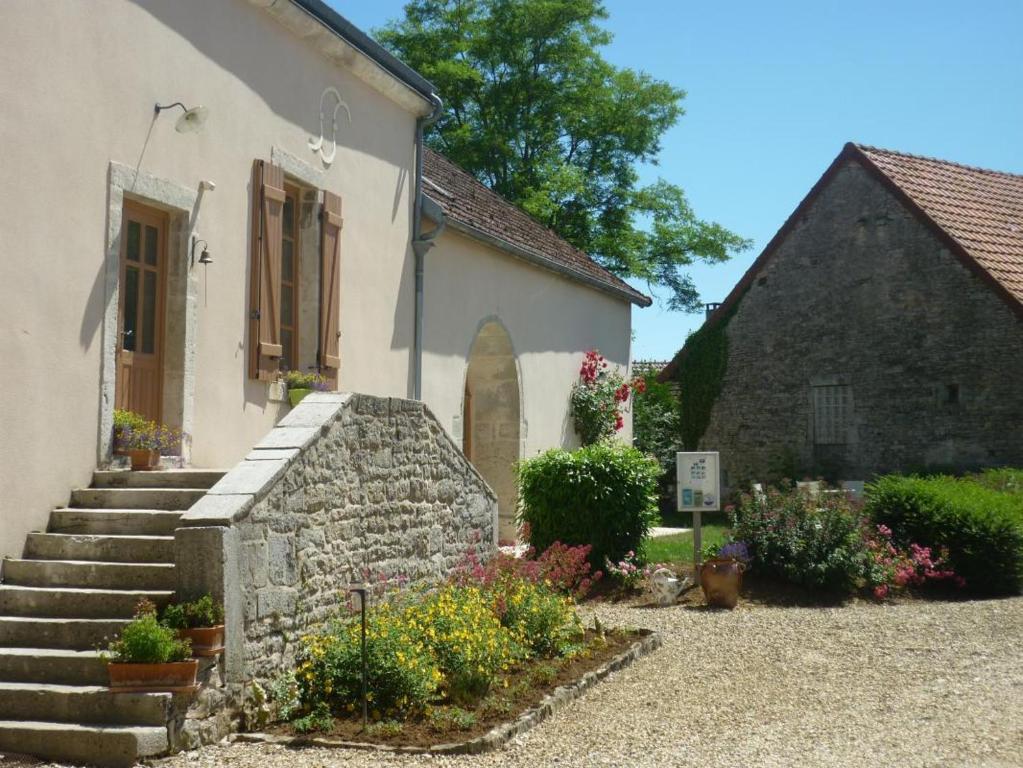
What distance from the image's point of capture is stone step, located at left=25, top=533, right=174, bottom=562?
21.0ft

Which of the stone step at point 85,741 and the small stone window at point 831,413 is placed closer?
the stone step at point 85,741

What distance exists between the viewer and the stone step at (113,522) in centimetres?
657

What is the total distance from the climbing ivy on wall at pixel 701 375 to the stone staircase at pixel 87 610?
14.3 m

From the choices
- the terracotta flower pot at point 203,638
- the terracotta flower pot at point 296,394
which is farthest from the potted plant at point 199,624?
the terracotta flower pot at point 296,394

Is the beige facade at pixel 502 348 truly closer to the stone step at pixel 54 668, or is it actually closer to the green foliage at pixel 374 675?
the green foliage at pixel 374 675

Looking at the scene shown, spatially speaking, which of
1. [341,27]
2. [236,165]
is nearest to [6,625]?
[236,165]

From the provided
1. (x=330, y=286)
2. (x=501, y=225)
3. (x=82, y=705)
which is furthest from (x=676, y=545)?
(x=82, y=705)

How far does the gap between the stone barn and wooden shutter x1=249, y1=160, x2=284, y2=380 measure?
11.3 m

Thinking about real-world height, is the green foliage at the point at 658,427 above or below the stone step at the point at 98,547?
above

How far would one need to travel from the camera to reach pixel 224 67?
8.42 m

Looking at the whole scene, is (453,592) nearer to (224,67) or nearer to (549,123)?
(224,67)

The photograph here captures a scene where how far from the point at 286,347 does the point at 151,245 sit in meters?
1.87

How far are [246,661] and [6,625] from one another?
132 centimetres

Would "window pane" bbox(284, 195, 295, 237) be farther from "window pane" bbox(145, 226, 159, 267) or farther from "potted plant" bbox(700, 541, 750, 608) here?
"potted plant" bbox(700, 541, 750, 608)
